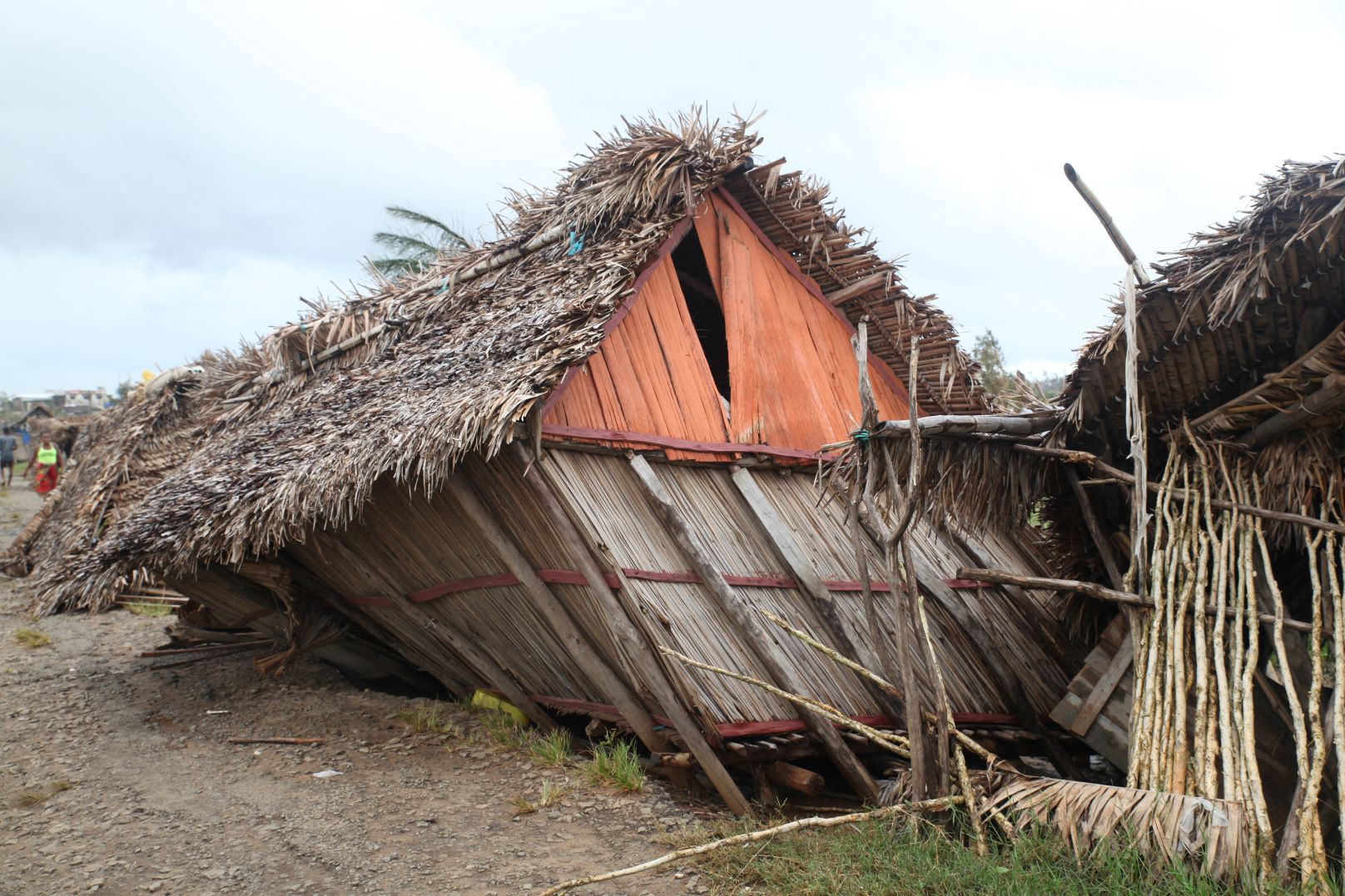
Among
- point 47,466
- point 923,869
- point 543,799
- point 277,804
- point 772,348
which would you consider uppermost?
point 772,348

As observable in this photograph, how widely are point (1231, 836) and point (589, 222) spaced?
4.89m

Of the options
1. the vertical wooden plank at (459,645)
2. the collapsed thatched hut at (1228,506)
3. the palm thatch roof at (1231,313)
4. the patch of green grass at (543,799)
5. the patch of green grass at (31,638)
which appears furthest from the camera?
the patch of green grass at (31,638)

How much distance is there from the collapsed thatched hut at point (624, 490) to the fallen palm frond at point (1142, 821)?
120cm

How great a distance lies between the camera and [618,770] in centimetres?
526

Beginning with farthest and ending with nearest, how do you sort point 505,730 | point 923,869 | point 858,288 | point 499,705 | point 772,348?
point 858,288 < point 772,348 < point 499,705 < point 505,730 < point 923,869

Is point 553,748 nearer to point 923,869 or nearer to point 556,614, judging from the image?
point 556,614

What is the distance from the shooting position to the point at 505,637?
6.10m

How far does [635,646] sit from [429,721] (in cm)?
209

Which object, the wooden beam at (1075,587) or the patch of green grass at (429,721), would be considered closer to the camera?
the wooden beam at (1075,587)

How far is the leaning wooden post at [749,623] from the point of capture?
196 inches

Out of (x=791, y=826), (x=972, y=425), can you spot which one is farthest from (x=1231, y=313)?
(x=791, y=826)

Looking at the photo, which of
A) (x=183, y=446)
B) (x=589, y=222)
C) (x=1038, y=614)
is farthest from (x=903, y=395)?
(x=183, y=446)

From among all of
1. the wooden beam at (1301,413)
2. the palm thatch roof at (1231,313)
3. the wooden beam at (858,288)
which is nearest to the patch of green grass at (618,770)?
the palm thatch roof at (1231,313)

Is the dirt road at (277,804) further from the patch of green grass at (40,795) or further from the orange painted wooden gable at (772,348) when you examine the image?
the orange painted wooden gable at (772,348)
